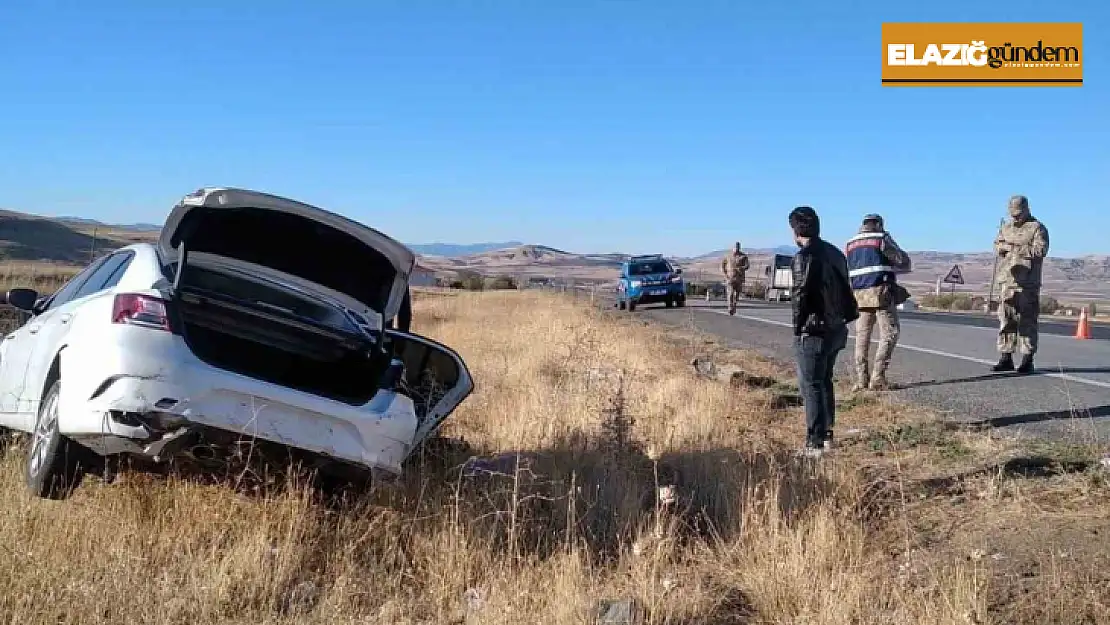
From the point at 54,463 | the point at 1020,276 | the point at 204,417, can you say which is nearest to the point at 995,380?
the point at 1020,276

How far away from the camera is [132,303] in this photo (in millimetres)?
4156

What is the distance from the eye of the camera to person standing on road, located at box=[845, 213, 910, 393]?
29.1 ft

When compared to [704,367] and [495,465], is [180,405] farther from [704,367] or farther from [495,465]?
[704,367]

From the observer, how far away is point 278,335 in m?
5.08

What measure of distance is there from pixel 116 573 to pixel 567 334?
38.7ft

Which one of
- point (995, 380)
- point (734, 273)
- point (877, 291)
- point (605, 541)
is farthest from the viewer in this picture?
point (734, 273)

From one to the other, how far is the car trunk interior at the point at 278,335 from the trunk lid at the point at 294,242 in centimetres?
16

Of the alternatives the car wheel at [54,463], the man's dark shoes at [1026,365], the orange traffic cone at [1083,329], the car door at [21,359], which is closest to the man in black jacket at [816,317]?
the car wheel at [54,463]

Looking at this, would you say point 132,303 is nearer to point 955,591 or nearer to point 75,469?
point 75,469

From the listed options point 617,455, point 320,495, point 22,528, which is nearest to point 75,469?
point 22,528

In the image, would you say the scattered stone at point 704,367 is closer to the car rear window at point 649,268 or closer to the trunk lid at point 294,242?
the trunk lid at point 294,242

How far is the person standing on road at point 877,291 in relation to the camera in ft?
29.1

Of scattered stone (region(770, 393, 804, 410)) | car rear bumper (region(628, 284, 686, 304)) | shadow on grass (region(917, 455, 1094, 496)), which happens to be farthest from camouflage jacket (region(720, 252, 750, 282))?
shadow on grass (region(917, 455, 1094, 496))

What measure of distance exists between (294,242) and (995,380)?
768cm
